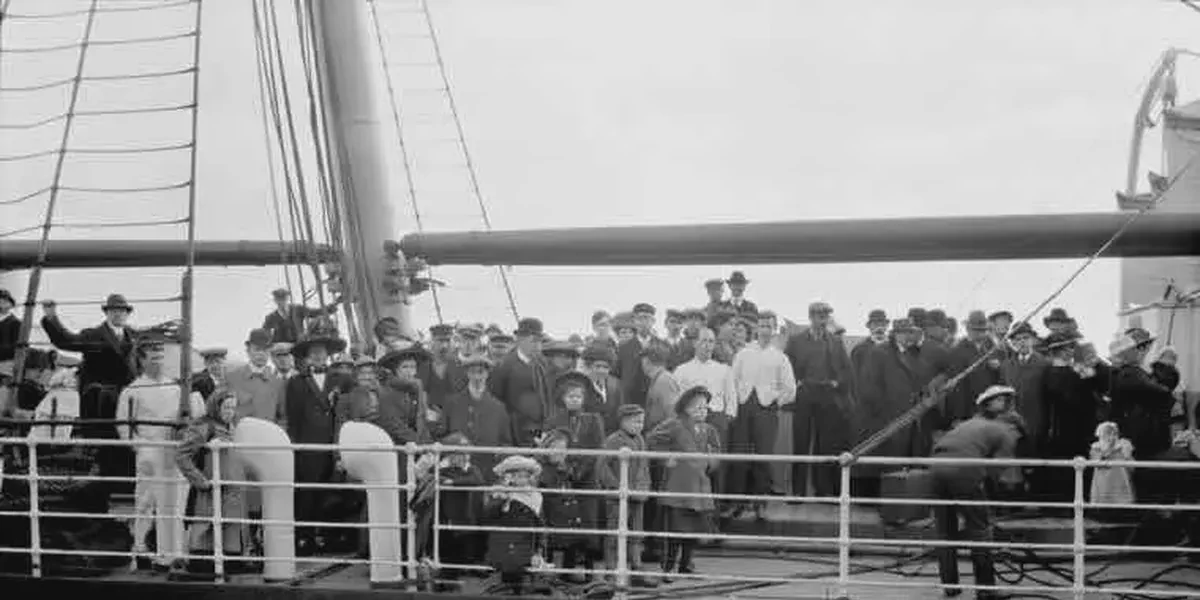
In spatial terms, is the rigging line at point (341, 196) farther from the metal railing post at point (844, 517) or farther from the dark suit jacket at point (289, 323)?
the metal railing post at point (844, 517)

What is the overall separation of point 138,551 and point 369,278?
4.53 metres

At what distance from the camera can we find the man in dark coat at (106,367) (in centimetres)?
1066

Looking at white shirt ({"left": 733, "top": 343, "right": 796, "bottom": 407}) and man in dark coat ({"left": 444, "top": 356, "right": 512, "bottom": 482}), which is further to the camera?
white shirt ({"left": 733, "top": 343, "right": 796, "bottom": 407})

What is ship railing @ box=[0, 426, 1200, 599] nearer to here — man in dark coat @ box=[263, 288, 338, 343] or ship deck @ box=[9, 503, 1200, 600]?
ship deck @ box=[9, 503, 1200, 600]

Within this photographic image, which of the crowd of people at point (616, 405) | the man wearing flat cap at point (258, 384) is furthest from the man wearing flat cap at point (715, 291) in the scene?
the man wearing flat cap at point (258, 384)

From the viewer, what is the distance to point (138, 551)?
945 cm

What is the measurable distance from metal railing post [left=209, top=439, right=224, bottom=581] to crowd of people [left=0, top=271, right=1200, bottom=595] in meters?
0.13

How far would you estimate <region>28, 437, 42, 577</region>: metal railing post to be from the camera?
29.6 ft

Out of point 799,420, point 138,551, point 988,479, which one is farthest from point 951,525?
point 138,551

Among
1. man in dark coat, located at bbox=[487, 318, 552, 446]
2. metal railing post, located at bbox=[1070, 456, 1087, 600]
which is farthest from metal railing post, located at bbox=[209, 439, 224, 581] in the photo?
metal railing post, located at bbox=[1070, 456, 1087, 600]

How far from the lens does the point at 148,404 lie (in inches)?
380

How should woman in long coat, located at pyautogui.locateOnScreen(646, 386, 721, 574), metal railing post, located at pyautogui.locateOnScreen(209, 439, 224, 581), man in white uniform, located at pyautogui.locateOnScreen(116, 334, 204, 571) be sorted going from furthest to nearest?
1. woman in long coat, located at pyautogui.locateOnScreen(646, 386, 721, 574)
2. man in white uniform, located at pyautogui.locateOnScreen(116, 334, 204, 571)
3. metal railing post, located at pyautogui.locateOnScreen(209, 439, 224, 581)

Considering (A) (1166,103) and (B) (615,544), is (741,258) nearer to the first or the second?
(B) (615,544)

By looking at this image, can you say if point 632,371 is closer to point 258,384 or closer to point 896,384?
point 896,384
